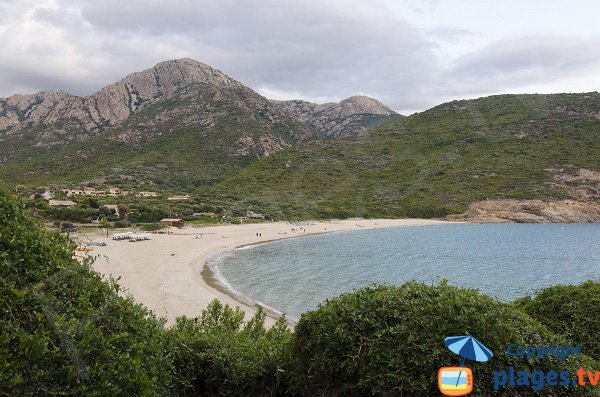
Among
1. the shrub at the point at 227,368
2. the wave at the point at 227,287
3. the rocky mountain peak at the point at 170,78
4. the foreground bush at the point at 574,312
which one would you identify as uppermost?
the rocky mountain peak at the point at 170,78

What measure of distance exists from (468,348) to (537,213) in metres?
101

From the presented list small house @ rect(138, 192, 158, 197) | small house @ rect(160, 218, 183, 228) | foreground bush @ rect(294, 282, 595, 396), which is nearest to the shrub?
foreground bush @ rect(294, 282, 595, 396)

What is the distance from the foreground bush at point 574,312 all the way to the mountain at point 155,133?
112320 mm

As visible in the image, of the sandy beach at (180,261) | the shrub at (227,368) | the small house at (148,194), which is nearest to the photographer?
the shrub at (227,368)

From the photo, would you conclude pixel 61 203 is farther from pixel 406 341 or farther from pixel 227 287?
pixel 406 341

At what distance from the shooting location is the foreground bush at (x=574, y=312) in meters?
6.01

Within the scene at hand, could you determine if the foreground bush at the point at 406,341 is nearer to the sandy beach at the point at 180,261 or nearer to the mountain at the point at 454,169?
the sandy beach at the point at 180,261

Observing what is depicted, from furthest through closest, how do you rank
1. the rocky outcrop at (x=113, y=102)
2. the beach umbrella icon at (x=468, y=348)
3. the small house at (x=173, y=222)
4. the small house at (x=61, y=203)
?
the rocky outcrop at (x=113, y=102)
the small house at (x=173, y=222)
the small house at (x=61, y=203)
the beach umbrella icon at (x=468, y=348)

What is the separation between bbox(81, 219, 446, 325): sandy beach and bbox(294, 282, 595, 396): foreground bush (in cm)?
243

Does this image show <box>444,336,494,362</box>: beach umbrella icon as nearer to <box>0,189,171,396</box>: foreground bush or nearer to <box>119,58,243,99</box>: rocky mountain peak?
<box>0,189,171,396</box>: foreground bush

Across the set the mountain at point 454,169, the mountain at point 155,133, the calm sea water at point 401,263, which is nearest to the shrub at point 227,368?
the calm sea water at point 401,263

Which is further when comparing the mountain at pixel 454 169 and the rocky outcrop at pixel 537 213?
the mountain at pixel 454 169

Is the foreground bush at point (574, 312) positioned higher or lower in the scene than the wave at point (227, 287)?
higher

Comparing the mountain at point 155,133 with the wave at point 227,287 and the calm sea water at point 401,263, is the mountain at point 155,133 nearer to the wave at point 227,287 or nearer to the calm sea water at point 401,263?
the calm sea water at point 401,263
